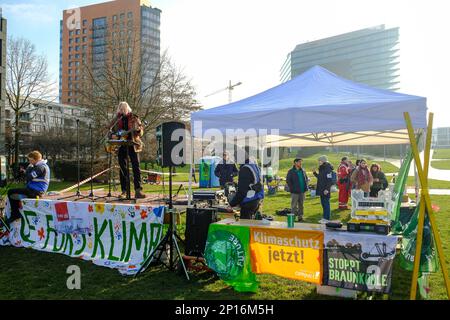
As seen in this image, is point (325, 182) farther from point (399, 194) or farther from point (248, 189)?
point (248, 189)

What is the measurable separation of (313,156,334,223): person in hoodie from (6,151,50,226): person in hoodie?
249 inches

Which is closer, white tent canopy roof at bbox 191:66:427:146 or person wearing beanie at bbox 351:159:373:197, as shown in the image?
white tent canopy roof at bbox 191:66:427:146

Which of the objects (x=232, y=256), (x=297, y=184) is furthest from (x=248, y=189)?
(x=297, y=184)

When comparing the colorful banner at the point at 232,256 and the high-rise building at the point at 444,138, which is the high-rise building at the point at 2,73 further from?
the high-rise building at the point at 444,138

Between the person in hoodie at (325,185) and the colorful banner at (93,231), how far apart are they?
5.04 metres

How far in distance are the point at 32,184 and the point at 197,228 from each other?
3.84 m

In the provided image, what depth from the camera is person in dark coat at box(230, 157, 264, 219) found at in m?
5.28

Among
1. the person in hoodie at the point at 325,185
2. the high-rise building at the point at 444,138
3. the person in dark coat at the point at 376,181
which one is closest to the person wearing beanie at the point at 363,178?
the person in dark coat at the point at 376,181

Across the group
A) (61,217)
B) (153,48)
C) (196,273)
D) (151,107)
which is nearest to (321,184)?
(196,273)

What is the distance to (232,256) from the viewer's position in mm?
4477

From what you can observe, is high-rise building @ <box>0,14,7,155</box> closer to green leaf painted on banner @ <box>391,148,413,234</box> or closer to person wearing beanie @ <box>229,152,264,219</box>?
person wearing beanie @ <box>229,152,264,219</box>

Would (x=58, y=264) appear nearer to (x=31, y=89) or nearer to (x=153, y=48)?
(x=153, y=48)

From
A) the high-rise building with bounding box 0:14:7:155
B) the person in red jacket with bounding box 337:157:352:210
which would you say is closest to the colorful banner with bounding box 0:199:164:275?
the person in red jacket with bounding box 337:157:352:210

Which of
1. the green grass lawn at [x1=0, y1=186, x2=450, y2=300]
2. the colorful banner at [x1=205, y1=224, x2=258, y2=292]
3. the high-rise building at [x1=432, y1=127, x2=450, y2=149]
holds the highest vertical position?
the high-rise building at [x1=432, y1=127, x2=450, y2=149]
